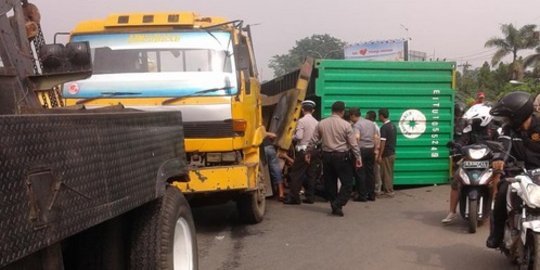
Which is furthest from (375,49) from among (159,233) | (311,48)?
(311,48)

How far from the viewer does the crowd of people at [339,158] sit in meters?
8.33

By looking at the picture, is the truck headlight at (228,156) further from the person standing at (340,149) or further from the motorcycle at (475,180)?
the motorcycle at (475,180)

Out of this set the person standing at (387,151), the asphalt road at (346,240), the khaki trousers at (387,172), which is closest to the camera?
the asphalt road at (346,240)

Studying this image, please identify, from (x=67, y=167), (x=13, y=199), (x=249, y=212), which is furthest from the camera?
(x=249, y=212)

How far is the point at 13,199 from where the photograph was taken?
1973 mm

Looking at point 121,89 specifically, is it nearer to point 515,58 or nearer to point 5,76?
point 5,76

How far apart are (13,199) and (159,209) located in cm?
175

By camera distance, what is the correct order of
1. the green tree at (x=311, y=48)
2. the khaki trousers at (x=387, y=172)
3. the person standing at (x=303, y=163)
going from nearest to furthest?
the person standing at (x=303, y=163)
the khaki trousers at (x=387, y=172)
the green tree at (x=311, y=48)

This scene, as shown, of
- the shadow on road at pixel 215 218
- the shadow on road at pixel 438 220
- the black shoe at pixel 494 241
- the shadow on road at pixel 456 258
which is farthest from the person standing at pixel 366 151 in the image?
the black shoe at pixel 494 241

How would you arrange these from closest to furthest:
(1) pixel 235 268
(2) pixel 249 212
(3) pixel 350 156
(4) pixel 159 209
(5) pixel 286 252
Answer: (4) pixel 159 209 → (1) pixel 235 268 → (5) pixel 286 252 → (2) pixel 249 212 → (3) pixel 350 156

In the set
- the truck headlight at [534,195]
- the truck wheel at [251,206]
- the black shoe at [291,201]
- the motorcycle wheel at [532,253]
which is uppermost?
the truck headlight at [534,195]

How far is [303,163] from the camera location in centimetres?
941

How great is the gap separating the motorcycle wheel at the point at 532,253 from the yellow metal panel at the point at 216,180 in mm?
3110

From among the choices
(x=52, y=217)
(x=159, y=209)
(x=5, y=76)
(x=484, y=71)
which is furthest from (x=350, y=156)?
(x=484, y=71)
